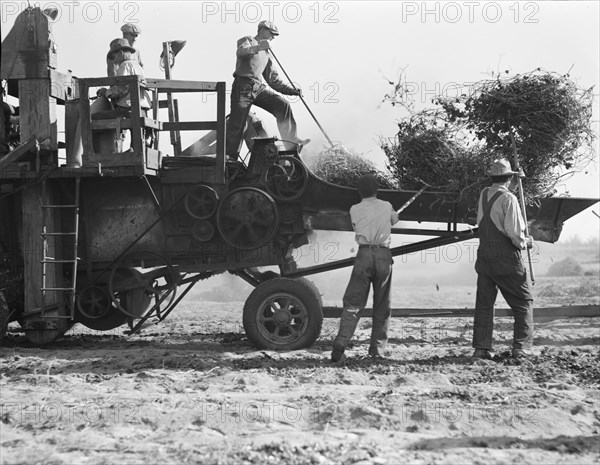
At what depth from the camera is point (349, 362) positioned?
920cm

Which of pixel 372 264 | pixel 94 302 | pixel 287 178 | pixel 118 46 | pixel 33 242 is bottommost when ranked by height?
pixel 94 302

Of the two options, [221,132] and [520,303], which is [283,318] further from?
[520,303]

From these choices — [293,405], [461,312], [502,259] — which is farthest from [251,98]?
[293,405]

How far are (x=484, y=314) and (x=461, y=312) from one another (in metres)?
1.74

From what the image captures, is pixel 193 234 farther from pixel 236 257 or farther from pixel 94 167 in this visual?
pixel 94 167

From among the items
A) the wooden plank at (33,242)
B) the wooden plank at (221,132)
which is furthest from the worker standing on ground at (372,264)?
the wooden plank at (33,242)

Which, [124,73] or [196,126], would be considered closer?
[196,126]

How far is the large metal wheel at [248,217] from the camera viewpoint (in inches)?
400

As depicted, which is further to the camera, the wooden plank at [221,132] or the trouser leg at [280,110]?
the trouser leg at [280,110]

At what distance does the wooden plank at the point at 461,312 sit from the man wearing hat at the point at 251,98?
2.35 metres

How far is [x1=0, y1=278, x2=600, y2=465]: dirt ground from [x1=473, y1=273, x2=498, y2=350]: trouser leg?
0.28 m

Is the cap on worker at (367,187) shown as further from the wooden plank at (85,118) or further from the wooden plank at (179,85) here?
the wooden plank at (85,118)

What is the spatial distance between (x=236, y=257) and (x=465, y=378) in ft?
10.9

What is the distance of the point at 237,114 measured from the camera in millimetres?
10523
